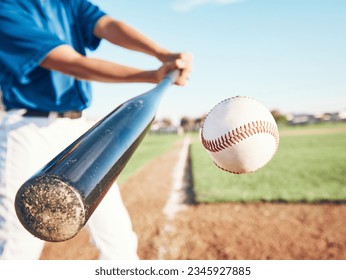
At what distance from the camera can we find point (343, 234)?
3229 mm

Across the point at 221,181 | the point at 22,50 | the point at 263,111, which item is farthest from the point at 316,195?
the point at 22,50

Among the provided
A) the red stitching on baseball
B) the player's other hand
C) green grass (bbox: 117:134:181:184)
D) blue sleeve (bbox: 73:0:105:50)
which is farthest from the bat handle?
green grass (bbox: 117:134:181:184)

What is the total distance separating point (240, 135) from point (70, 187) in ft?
4.56

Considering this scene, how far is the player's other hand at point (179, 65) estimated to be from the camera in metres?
1.68

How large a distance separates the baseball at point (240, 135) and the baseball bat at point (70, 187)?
111 centimetres

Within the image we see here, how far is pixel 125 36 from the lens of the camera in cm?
208

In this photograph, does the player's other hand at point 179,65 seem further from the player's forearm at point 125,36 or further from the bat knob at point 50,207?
the bat knob at point 50,207

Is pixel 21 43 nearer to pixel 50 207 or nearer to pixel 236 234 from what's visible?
pixel 50 207

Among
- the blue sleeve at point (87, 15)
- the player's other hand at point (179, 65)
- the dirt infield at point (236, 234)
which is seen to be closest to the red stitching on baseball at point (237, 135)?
the player's other hand at point (179, 65)

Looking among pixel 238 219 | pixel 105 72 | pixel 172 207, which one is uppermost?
pixel 105 72

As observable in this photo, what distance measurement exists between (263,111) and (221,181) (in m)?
4.13

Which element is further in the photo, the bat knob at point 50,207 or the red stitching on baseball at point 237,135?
the red stitching on baseball at point 237,135

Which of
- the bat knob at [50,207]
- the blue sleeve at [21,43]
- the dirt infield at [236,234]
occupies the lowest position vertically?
the dirt infield at [236,234]

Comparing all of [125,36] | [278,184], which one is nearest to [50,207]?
[125,36]
